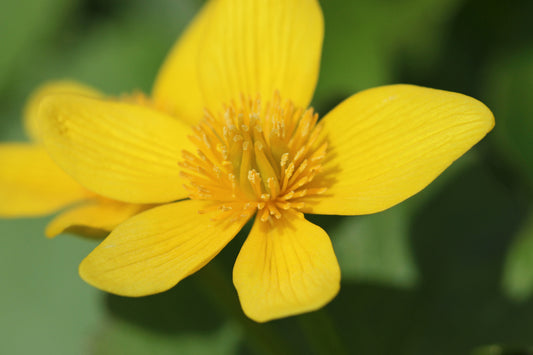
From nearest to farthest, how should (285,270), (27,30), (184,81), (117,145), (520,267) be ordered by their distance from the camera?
(285,270) < (117,145) < (520,267) < (184,81) < (27,30)

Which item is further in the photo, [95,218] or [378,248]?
[378,248]

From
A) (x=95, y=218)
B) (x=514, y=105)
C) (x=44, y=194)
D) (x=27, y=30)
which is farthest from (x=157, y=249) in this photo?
(x=27, y=30)

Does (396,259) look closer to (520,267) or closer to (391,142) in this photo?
(520,267)

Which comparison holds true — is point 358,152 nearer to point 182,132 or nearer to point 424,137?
point 424,137

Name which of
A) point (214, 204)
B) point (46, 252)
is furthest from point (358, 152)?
point (46, 252)

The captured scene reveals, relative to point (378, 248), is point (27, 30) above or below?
above

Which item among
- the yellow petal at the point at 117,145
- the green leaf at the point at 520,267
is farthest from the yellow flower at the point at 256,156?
the green leaf at the point at 520,267
